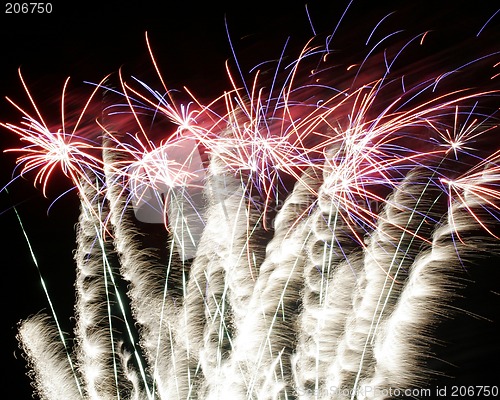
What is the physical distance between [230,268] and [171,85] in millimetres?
1587

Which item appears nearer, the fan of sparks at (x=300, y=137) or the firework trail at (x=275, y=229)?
the firework trail at (x=275, y=229)

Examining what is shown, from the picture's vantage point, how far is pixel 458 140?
3.94 meters

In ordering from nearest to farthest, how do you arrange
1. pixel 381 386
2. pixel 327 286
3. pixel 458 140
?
1. pixel 381 386
2. pixel 327 286
3. pixel 458 140

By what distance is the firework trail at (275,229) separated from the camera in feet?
10.9

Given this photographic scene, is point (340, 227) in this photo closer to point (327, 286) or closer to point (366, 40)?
point (327, 286)

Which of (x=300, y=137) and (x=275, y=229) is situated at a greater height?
(x=300, y=137)

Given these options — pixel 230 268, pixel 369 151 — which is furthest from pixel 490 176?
pixel 230 268

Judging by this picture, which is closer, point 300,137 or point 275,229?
point 275,229

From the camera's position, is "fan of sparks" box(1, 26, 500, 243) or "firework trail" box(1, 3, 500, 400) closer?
"firework trail" box(1, 3, 500, 400)

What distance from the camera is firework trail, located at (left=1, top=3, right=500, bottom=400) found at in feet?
10.9

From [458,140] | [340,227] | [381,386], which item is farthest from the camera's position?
[458,140]

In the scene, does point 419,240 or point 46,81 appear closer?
point 419,240

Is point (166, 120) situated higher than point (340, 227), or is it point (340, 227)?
point (166, 120)

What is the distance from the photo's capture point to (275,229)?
3.55 m
